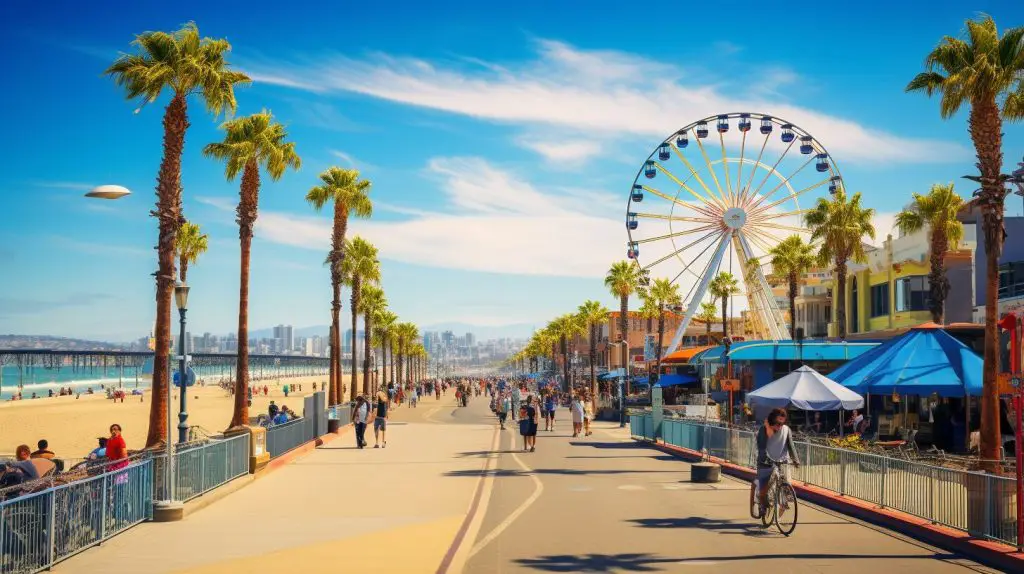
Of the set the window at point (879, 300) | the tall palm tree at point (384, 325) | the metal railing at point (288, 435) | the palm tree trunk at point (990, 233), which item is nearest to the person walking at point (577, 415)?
the metal railing at point (288, 435)

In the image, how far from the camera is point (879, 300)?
5200 centimetres

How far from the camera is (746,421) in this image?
3441 centimetres

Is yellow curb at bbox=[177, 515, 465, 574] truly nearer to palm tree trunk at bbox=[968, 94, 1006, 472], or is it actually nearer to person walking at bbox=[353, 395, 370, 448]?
palm tree trunk at bbox=[968, 94, 1006, 472]

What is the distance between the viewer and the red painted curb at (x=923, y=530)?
11.5m

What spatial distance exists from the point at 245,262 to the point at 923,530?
23793mm

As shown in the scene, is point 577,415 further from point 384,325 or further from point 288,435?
point 384,325

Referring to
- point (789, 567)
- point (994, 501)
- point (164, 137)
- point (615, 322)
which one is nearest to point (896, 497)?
point (994, 501)

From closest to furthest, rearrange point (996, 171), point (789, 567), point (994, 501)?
1. point (789, 567)
2. point (994, 501)
3. point (996, 171)

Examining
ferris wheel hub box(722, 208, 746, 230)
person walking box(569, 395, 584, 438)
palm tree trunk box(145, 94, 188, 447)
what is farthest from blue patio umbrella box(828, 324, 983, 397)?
ferris wheel hub box(722, 208, 746, 230)

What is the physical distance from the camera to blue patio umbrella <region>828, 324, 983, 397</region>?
2350 cm

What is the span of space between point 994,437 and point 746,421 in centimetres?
1780

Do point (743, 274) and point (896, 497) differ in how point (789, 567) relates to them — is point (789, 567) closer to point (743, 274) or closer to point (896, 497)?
point (896, 497)

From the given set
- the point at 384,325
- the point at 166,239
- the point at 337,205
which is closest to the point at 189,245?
the point at 337,205

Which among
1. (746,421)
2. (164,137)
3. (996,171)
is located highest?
(164,137)
